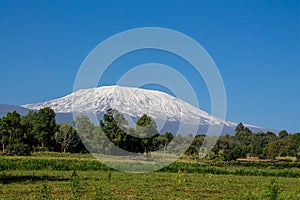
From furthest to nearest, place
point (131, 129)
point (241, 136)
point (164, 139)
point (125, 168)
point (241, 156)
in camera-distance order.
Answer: point (241, 136) < point (241, 156) < point (164, 139) < point (131, 129) < point (125, 168)

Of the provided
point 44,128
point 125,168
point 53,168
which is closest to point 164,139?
point 44,128

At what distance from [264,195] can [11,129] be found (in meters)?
70.7

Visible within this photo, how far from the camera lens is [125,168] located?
149ft

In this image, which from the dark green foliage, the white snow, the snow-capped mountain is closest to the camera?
the dark green foliage

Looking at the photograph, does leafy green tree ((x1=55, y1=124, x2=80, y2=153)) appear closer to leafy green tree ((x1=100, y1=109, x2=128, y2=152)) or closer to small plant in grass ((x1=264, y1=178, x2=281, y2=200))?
leafy green tree ((x1=100, y1=109, x2=128, y2=152))

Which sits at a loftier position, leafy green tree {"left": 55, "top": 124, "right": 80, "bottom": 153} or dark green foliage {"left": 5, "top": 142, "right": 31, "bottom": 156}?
leafy green tree {"left": 55, "top": 124, "right": 80, "bottom": 153}

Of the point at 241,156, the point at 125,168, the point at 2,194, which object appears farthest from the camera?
the point at 241,156

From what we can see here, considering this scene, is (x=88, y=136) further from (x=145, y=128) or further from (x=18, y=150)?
(x=18, y=150)

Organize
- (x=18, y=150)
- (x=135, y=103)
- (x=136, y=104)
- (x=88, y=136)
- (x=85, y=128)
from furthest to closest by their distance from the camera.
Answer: (x=135, y=103), (x=136, y=104), (x=85, y=128), (x=88, y=136), (x=18, y=150)

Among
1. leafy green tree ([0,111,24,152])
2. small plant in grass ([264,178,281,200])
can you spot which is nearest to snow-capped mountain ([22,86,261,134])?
leafy green tree ([0,111,24,152])

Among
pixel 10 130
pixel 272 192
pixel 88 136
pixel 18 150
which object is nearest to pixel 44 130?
pixel 10 130

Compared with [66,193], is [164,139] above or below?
above

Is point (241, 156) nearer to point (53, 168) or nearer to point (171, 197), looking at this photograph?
point (53, 168)

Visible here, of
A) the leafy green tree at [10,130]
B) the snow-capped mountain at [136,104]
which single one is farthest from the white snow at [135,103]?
the leafy green tree at [10,130]
